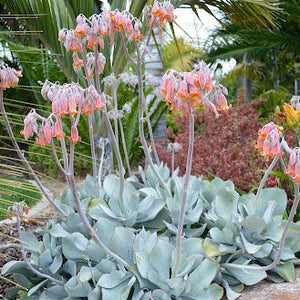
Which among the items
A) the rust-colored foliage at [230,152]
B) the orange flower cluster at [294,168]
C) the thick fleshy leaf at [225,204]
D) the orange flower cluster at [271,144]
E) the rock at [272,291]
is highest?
the orange flower cluster at [271,144]

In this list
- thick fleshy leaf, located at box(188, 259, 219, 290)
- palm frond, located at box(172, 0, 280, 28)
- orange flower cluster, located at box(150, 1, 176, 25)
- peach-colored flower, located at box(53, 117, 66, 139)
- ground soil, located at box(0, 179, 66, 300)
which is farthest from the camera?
palm frond, located at box(172, 0, 280, 28)

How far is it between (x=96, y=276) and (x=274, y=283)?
73 centimetres

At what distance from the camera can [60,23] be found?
138 inches

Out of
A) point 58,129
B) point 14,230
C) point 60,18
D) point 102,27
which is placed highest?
point 60,18

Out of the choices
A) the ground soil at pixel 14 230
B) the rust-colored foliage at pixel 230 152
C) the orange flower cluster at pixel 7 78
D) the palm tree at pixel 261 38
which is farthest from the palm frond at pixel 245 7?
the orange flower cluster at pixel 7 78

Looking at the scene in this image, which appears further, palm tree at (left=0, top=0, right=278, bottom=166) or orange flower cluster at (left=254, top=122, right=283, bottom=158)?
palm tree at (left=0, top=0, right=278, bottom=166)

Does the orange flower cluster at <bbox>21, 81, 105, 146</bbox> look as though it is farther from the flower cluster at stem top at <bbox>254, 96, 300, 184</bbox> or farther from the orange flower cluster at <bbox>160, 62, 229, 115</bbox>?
the flower cluster at stem top at <bbox>254, 96, 300, 184</bbox>

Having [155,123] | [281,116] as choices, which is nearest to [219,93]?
[281,116]

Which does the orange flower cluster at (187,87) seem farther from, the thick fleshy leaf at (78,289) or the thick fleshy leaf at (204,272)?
the thick fleshy leaf at (78,289)

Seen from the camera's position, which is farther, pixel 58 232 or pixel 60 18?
pixel 60 18

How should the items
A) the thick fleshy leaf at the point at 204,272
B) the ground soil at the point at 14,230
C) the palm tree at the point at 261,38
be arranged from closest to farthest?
the thick fleshy leaf at the point at 204,272, the ground soil at the point at 14,230, the palm tree at the point at 261,38

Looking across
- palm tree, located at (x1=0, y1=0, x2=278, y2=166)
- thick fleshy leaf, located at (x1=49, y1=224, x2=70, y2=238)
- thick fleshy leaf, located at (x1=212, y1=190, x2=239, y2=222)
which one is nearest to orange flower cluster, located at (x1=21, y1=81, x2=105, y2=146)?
thick fleshy leaf, located at (x1=49, y1=224, x2=70, y2=238)

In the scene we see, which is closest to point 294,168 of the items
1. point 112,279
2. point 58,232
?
point 112,279

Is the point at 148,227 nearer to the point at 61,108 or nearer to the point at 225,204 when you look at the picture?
the point at 225,204
